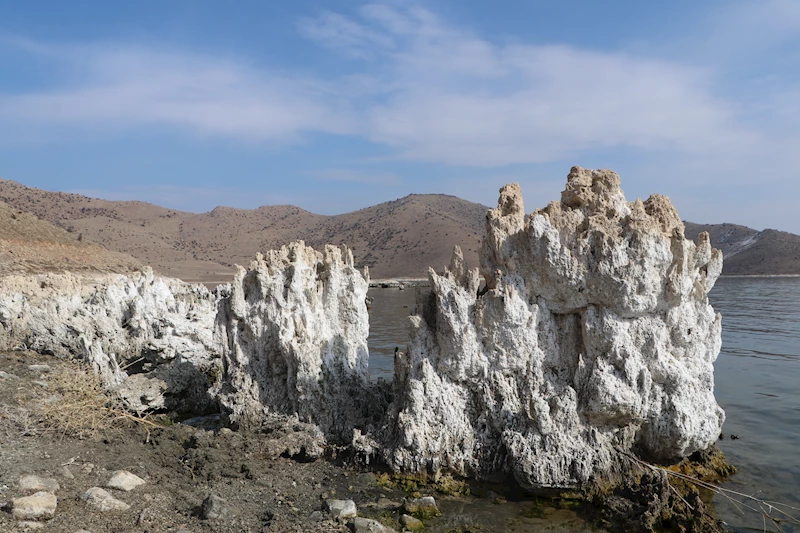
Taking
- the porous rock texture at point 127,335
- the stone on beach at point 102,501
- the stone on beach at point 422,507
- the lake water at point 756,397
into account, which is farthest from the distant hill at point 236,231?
the stone on beach at point 102,501

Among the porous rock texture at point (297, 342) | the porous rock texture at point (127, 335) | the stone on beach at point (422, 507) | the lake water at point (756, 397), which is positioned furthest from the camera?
the porous rock texture at point (127, 335)

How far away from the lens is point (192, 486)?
6.99m

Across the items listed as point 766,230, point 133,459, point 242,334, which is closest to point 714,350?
point 242,334

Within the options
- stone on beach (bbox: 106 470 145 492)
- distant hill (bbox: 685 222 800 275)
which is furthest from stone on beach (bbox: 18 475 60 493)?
distant hill (bbox: 685 222 800 275)

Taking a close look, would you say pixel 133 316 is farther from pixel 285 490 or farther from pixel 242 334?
pixel 285 490

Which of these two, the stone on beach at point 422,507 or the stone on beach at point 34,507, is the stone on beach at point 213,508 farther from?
the stone on beach at point 422,507

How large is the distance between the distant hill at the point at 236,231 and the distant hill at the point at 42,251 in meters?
37.2

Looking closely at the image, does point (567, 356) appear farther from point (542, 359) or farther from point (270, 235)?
point (270, 235)

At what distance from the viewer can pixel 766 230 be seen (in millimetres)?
108375

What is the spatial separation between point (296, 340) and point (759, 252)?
10483 cm

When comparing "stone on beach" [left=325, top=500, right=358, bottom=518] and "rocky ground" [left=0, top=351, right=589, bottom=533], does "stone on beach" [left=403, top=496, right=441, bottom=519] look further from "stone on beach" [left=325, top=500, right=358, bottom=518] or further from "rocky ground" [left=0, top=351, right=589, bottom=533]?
"stone on beach" [left=325, top=500, right=358, bottom=518]

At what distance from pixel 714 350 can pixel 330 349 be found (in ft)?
19.4

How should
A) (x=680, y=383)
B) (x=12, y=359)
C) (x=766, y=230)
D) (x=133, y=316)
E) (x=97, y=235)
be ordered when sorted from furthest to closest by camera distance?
(x=766, y=230) → (x=97, y=235) → (x=133, y=316) → (x=12, y=359) → (x=680, y=383)

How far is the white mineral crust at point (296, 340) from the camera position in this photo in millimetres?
9195
